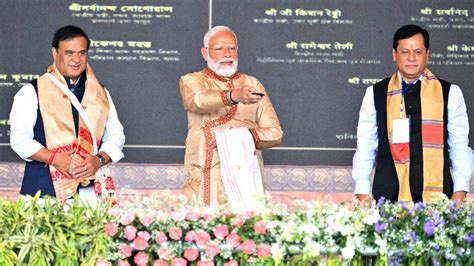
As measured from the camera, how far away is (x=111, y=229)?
3451 millimetres

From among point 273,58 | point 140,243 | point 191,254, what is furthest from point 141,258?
point 273,58

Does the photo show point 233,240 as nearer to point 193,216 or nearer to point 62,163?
point 193,216

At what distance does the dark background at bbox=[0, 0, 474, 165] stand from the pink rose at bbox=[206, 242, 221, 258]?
3.21m

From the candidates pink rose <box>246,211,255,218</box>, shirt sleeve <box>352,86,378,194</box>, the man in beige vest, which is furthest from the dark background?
pink rose <box>246,211,255,218</box>

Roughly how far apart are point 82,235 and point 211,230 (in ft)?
1.42

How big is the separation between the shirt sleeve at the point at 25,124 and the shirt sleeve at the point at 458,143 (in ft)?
6.19

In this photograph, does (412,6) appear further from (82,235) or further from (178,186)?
(82,235)

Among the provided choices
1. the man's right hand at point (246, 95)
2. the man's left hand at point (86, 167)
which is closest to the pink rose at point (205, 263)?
the man's right hand at point (246, 95)

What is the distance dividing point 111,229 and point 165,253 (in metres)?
0.20

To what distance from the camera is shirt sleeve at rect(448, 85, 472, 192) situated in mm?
4664

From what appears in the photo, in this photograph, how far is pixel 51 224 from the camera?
11.4 ft

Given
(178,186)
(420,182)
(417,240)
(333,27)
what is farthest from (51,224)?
(333,27)

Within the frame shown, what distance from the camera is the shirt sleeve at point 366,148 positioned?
4730 millimetres

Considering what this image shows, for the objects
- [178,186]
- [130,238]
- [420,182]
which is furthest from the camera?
[178,186]
